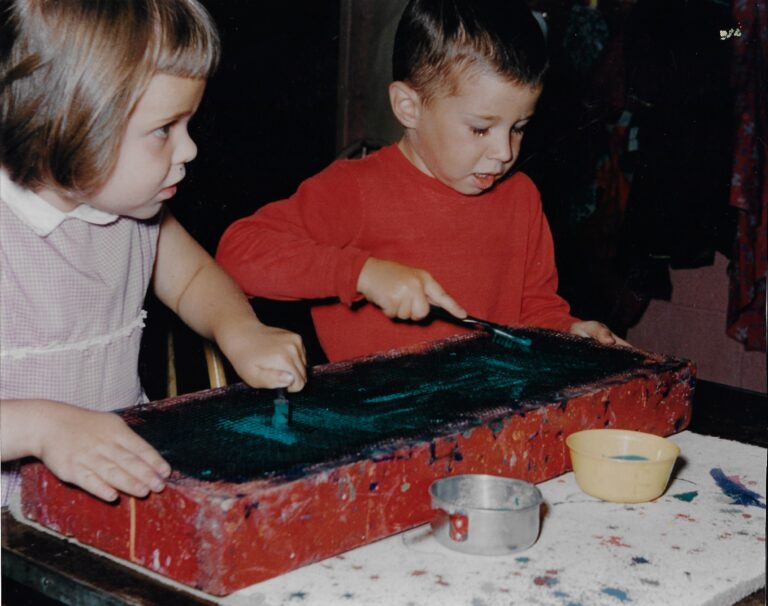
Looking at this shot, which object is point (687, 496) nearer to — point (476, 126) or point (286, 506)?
point (286, 506)

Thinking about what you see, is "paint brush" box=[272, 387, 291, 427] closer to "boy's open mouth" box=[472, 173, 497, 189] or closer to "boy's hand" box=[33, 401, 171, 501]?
"boy's hand" box=[33, 401, 171, 501]

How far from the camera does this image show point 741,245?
268 centimetres

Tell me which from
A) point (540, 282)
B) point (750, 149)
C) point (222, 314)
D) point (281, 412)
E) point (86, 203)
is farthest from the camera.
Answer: point (750, 149)

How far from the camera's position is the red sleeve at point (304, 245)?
1.40 meters

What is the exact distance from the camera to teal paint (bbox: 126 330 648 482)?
34.6 inches

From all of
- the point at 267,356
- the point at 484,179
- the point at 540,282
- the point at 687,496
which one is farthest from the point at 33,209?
the point at 540,282

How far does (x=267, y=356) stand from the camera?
1116 mm

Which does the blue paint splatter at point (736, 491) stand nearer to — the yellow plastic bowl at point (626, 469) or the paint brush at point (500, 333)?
the yellow plastic bowl at point (626, 469)

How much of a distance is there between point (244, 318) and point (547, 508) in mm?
495

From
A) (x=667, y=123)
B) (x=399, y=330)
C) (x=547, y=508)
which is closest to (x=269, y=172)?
(x=667, y=123)

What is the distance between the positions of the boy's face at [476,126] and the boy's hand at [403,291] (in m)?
0.30

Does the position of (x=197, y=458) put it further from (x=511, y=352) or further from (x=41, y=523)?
(x=511, y=352)

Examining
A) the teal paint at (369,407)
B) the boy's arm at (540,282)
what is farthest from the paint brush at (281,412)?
the boy's arm at (540,282)

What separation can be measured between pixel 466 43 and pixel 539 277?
486 mm
